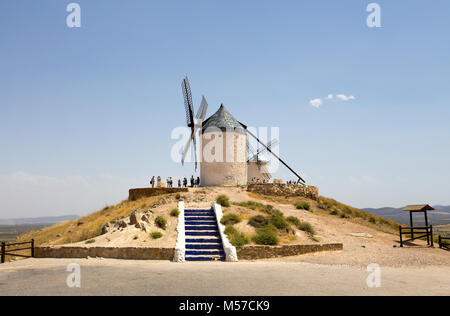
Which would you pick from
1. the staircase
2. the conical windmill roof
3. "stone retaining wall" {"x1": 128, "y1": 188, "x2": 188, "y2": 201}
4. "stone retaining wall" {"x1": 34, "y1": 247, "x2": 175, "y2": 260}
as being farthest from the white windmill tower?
"stone retaining wall" {"x1": 34, "y1": 247, "x2": 175, "y2": 260}

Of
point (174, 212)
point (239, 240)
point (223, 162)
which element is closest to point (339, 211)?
point (223, 162)

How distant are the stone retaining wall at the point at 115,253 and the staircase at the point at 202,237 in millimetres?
997

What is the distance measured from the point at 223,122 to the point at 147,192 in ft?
30.6

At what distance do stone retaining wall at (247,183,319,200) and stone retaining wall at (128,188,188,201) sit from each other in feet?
20.0

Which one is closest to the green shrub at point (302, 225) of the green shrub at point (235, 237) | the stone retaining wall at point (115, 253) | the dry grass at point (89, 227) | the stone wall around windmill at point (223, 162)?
the green shrub at point (235, 237)

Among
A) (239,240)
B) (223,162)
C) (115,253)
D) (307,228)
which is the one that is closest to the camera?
(115,253)

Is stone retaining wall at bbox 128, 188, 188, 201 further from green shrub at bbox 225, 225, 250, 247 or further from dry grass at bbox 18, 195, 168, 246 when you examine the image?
green shrub at bbox 225, 225, 250, 247

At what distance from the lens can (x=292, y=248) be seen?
52.5 feet

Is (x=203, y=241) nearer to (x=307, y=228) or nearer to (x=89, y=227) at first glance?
(x=307, y=228)

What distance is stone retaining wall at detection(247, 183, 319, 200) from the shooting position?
1176 inches

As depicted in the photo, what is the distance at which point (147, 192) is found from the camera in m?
28.4

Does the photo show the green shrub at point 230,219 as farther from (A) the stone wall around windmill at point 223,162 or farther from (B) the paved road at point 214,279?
(A) the stone wall around windmill at point 223,162

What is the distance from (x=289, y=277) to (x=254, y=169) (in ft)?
105
